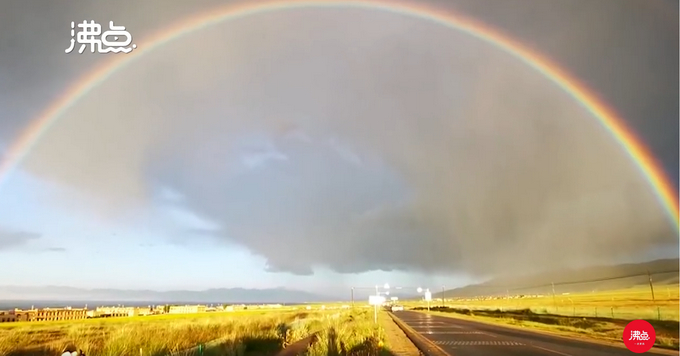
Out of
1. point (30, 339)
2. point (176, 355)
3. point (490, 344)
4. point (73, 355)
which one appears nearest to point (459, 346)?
point (490, 344)

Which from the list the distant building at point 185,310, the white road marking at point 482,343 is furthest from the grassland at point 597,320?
the distant building at point 185,310

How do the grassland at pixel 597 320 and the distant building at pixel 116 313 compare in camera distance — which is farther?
the distant building at pixel 116 313

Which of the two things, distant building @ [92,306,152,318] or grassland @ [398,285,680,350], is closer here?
grassland @ [398,285,680,350]

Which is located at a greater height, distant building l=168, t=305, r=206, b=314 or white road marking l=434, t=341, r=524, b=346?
→ distant building l=168, t=305, r=206, b=314

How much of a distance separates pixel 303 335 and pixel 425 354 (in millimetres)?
11890

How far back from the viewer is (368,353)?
21750 millimetres

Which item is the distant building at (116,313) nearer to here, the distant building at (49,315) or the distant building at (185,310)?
the distant building at (49,315)

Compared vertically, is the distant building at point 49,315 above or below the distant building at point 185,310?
above

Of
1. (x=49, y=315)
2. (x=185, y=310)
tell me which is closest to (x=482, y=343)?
Answer: (x=49, y=315)

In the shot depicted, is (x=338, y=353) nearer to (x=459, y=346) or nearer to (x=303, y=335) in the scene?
(x=459, y=346)

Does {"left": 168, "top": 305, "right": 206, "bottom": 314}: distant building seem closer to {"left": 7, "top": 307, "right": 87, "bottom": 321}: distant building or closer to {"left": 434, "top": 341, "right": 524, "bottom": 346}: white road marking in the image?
{"left": 7, "top": 307, "right": 87, "bottom": 321}: distant building

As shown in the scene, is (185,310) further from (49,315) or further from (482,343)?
(482,343)

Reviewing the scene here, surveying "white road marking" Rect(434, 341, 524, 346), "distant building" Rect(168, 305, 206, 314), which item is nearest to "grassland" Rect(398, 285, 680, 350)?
"white road marking" Rect(434, 341, 524, 346)

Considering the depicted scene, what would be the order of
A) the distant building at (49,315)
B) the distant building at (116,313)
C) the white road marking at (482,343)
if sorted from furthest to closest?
the distant building at (116,313), the distant building at (49,315), the white road marking at (482,343)
